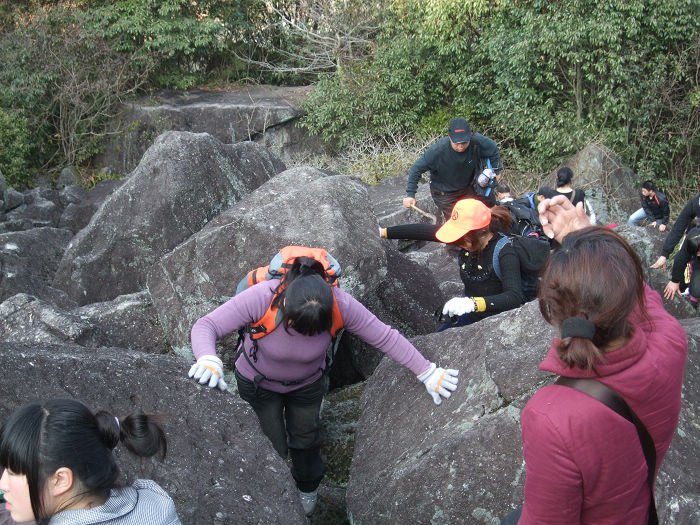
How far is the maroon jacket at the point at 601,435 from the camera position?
1467 mm

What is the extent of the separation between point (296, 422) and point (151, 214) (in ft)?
9.18

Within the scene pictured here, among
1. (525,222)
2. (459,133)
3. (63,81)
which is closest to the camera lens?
(525,222)

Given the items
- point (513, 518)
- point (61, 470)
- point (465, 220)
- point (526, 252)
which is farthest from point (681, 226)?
point (61, 470)

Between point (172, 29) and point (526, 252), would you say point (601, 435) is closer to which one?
point (526, 252)

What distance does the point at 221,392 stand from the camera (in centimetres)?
285

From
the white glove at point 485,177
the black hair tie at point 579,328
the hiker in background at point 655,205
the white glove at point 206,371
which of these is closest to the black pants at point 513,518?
the black hair tie at point 579,328

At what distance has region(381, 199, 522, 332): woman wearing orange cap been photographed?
3400mm

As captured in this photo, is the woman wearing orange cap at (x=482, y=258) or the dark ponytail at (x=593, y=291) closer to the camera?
the dark ponytail at (x=593, y=291)

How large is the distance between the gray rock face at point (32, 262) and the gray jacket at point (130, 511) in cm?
405

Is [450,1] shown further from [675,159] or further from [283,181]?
[283,181]

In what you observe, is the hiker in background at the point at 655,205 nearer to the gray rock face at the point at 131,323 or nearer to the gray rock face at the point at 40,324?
the gray rock face at the point at 131,323

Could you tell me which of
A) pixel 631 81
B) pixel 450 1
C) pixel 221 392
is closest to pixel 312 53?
pixel 450 1

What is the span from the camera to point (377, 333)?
2.96 meters

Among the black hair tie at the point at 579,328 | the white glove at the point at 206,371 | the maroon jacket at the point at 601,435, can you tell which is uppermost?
the black hair tie at the point at 579,328
